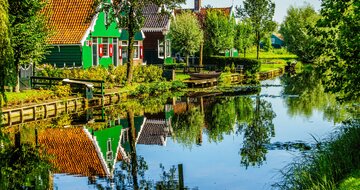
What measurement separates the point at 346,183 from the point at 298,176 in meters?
1.79

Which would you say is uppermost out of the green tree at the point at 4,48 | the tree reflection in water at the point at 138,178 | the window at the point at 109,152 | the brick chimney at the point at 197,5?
the brick chimney at the point at 197,5

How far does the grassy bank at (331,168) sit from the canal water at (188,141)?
7.65 feet

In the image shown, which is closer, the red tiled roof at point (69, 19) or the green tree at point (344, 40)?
the green tree at point (344, 40)

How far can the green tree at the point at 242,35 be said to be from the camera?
6294 centimetres

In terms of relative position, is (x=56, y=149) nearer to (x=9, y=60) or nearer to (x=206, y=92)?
(x=9, y=60)

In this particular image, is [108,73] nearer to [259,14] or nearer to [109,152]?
[109,152]

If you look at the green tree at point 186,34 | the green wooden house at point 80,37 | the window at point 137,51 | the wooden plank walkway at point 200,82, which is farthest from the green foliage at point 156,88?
the window at point 137,51

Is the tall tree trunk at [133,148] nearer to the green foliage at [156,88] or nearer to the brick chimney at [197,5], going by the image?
the green foliage at [156,88]

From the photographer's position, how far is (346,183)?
10672 mm

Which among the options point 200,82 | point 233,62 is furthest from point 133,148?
point 233,62

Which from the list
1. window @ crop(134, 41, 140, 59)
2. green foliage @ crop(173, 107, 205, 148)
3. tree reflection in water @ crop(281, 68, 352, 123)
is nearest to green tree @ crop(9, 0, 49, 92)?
green foliage @ crop(173, 107, 205, 148)

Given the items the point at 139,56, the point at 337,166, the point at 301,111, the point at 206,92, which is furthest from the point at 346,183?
the point at 139,56

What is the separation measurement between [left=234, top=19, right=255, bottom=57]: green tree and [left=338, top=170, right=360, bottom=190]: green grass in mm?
52472

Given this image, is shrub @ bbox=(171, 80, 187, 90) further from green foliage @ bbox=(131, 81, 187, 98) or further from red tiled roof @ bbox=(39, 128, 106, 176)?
red tiled roof @ bbox=(39, 128, 106, 176)
